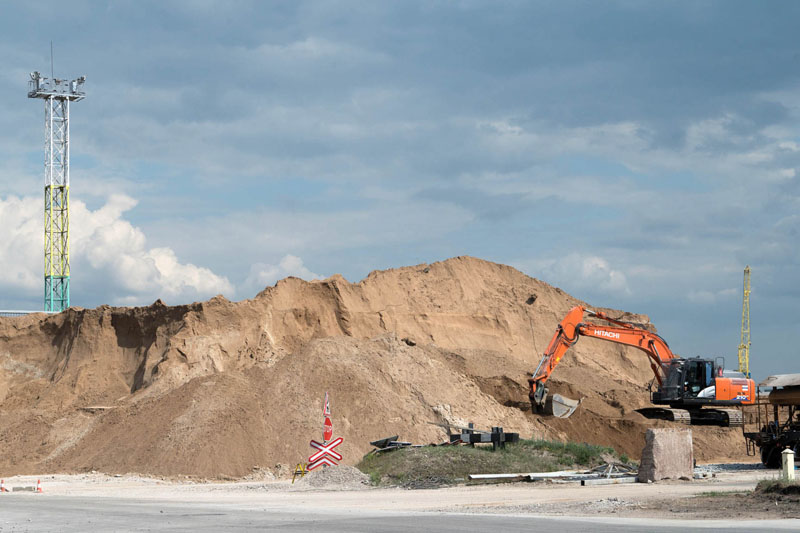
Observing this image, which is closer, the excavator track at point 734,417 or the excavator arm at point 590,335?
the excavator track at point 734,417

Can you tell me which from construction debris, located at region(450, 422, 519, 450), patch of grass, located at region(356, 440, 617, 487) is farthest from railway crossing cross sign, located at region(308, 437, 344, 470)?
construction debris, located at region(450, 422, 519, 450)

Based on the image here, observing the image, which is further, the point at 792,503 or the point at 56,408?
the point at 56,408

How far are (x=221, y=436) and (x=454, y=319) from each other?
105ft

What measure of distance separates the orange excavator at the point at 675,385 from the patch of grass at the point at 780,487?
1735cm

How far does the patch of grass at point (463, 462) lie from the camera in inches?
1099

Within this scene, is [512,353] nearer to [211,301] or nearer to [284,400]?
[211,301]

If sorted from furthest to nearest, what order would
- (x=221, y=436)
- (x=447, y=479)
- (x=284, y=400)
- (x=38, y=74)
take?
(x=38, y=74) → (x=284, y=400) → (x=221, y=436) → (x=447, y=479)

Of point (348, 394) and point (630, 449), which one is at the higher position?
point (348, 394)

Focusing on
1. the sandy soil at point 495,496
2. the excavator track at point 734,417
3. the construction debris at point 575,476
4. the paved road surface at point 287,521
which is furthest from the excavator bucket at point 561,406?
the paved road surface at point 287,521

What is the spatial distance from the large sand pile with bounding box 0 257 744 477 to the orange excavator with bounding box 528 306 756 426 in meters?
2.72

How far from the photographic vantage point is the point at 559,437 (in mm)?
41625

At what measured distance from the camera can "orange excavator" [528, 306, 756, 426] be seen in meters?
36.8

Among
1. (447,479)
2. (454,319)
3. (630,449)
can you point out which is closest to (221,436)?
(447,479)

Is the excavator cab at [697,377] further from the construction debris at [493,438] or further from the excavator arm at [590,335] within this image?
the construction debris at [493,438]
